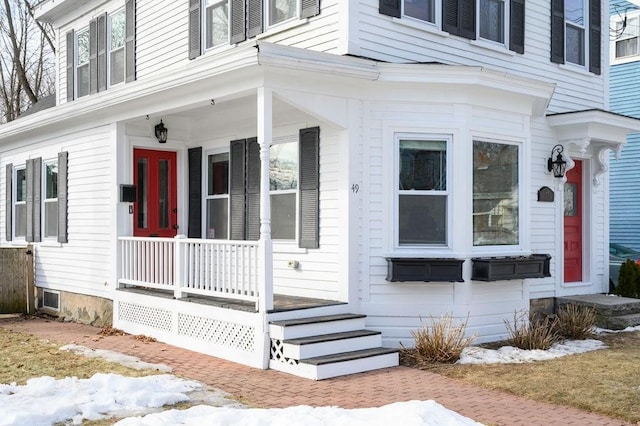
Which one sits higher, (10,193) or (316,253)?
(10,193)

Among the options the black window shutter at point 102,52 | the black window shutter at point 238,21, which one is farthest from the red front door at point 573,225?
the black window shutter at point 102,52

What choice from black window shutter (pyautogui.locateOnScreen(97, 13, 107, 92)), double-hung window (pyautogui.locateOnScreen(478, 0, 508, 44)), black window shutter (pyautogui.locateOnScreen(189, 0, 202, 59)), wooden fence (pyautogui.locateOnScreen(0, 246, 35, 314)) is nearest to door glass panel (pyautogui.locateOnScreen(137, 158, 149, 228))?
black window shutter (pyautogui.locateOnScreen(189, 0, 202, 59))

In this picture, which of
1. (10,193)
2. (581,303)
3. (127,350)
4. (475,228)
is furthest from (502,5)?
(10,193)

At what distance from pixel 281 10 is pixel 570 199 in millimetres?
5727

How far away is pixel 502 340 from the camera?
8.98m

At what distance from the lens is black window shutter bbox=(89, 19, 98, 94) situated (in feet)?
43.8

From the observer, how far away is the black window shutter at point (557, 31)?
11016mm

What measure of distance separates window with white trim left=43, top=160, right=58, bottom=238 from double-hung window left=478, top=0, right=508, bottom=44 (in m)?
7.81

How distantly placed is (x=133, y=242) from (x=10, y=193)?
18.1ft

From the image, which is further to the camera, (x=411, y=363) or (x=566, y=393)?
(x=411, y=363)

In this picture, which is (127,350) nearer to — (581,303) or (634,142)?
(581,303)

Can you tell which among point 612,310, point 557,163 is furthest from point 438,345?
point 557,163

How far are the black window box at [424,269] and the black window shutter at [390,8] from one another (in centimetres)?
317

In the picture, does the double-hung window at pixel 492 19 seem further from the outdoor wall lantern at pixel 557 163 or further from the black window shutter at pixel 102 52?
the black window shutter at pixel 102 52
